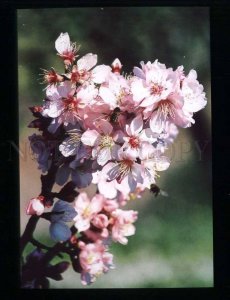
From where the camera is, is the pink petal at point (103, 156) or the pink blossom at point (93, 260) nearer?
the pink petal at point (103, 156)

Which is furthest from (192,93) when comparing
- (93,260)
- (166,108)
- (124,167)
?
(93,260)

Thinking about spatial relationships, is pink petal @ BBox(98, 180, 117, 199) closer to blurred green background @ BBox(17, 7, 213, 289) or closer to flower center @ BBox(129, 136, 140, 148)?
blurred green background @ BBox(17, 7, 213, 289)

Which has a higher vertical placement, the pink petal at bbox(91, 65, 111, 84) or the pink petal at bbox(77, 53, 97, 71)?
the pink petal at bbox(77, 53, 97, 71)

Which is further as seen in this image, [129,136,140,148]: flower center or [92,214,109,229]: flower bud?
[92,214,109,229]: flower bud

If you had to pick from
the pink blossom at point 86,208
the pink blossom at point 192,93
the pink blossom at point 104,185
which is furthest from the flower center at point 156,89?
the pink blossom at point 86,208

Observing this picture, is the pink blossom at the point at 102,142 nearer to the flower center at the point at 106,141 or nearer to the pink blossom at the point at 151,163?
the flower center at the point at 106,141

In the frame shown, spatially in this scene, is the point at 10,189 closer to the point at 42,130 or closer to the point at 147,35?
the point at 42,130

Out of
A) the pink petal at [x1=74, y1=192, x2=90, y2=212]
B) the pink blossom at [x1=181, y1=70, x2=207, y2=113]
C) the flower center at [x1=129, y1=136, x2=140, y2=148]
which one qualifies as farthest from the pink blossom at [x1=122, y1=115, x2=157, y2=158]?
the pink petal at [x1=74, y1=192, x2=90, y2=212]

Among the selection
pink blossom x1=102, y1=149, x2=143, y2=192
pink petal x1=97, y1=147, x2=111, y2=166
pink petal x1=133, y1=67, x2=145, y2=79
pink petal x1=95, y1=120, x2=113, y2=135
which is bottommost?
pink blossom x1=102, y1=149, x2=143, y2=192
